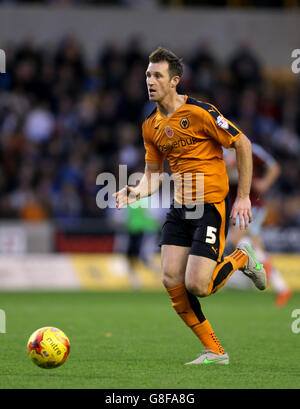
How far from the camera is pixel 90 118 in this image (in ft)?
58.2

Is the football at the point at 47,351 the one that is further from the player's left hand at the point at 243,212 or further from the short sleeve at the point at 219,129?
the short sleeve at the point at 219,129

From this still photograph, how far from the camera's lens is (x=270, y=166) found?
36.8 feet

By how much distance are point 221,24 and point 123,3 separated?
239 centimetres

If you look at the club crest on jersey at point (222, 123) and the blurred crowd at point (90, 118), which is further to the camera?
the blurred crowd at point (90, 118)

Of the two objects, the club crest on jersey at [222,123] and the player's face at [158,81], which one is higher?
the player's face at [158,81]

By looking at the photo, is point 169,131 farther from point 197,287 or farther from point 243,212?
point 197,287

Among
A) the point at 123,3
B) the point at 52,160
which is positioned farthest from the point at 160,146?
the point at 123,3

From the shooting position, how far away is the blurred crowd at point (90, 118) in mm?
16328

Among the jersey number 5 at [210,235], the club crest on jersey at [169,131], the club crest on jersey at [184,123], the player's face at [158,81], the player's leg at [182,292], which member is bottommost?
the player's leg at [182,292]

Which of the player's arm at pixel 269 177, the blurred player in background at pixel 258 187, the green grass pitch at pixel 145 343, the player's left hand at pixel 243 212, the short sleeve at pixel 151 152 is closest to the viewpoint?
the green grass pitch at pixel 145 343

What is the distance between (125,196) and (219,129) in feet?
2.91

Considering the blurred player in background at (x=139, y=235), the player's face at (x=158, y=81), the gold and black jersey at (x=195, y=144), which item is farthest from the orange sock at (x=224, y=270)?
the blurred player in background at (x=139, y=235)

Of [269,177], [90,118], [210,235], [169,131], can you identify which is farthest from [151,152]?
[90,118]

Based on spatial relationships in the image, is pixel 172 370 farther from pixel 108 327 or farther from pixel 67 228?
pixel 67 228
